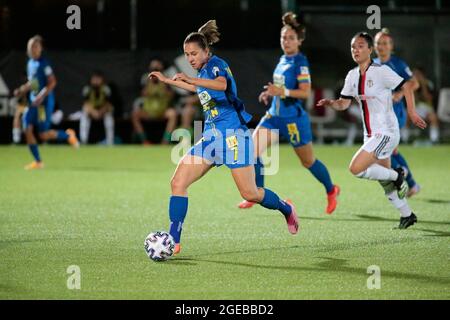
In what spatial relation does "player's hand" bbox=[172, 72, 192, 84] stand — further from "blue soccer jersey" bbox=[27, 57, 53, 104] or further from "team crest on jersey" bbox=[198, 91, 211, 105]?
"blue soccer jersey" bbox=[27, 57, 53, 104]

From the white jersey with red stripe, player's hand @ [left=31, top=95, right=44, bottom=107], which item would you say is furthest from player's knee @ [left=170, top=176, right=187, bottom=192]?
player's hand @ [left=31, top=95, right=44, bottom=107]

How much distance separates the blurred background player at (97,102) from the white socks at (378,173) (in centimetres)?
1138

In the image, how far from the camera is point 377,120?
9.44 m

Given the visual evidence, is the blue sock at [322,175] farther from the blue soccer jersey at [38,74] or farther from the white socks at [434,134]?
the white socks at [434,134]

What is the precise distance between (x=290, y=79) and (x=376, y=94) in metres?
1.62

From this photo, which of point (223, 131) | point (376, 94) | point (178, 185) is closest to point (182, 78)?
point (223, 131)

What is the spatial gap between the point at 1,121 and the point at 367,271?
14373 mm

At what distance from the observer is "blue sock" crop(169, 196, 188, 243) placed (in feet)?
26.0

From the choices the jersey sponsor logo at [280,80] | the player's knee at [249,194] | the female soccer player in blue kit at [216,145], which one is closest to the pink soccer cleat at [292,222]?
the player's knee at [249,194]

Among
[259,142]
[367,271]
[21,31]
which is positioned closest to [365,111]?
[259,142]

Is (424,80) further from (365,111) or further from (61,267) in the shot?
(61,267)

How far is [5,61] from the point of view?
2033 cm

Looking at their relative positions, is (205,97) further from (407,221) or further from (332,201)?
(332,201)

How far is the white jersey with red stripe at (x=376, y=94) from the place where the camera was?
936 cm
